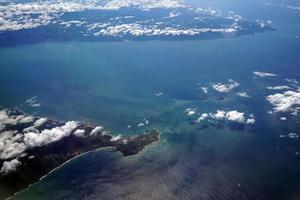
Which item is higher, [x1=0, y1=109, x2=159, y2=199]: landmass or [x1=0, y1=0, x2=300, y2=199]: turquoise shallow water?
[x1=0, y1=109, x2=159, y2=199]: landmass

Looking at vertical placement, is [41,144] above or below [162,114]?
above

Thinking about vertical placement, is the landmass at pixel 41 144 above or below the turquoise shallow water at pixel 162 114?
above

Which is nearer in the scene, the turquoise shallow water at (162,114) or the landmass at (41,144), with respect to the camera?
the turquoise shallow water at (162,114)

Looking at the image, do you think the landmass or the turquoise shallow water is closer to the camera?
the turquoise shallow water

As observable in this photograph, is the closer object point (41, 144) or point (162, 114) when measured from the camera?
point (41, 144)

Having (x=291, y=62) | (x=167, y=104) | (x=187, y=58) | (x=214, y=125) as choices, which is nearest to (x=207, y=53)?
(x=187, y=58)
